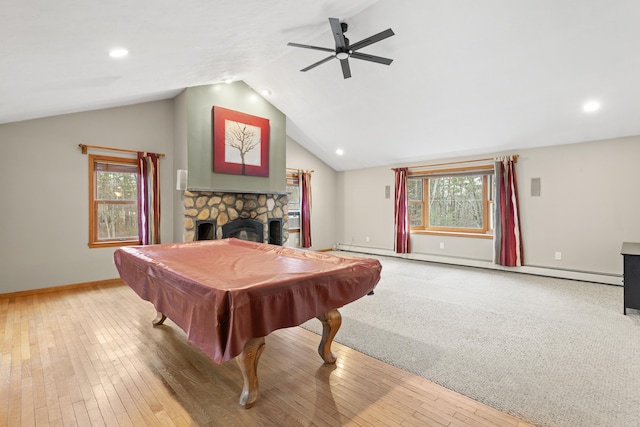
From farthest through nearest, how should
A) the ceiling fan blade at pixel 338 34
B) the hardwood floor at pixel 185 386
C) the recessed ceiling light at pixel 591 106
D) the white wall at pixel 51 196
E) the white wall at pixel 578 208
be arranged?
the white wall at pixel 578 208
the recessed ceiling light at pixel 591 106
the white wall at pixel 51 196
the ceiling fan blade at pixel 338 34
the hardwood floor at pixel 185 386

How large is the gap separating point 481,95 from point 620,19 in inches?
59.1

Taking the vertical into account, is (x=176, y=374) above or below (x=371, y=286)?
below

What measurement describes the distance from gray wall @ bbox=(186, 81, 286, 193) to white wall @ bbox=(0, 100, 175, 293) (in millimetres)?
925

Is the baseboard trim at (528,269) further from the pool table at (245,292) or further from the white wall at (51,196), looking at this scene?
the white wall at (51,196)

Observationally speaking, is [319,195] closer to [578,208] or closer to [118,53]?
[578,208]

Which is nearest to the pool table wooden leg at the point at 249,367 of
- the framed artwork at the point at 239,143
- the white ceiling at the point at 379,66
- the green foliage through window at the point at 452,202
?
the white ceiling at the point at 379,66

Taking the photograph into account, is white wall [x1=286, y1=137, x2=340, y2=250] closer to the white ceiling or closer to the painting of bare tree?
the painting of bare tree

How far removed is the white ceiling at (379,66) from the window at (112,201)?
936 mm

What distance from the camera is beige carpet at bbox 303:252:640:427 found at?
1803 millimetres

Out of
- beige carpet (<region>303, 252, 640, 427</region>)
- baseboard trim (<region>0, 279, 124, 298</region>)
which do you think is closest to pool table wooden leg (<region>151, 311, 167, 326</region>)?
beige carpet (<region>303, 252, 640, 427</region>)

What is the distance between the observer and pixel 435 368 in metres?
2.17

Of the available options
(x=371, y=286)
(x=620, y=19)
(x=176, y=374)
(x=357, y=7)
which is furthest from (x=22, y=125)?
(x=620, y=19)

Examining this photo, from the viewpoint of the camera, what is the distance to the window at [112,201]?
4457 millimetres

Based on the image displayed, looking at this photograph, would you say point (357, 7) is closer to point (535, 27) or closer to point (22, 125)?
point (535, 27)
